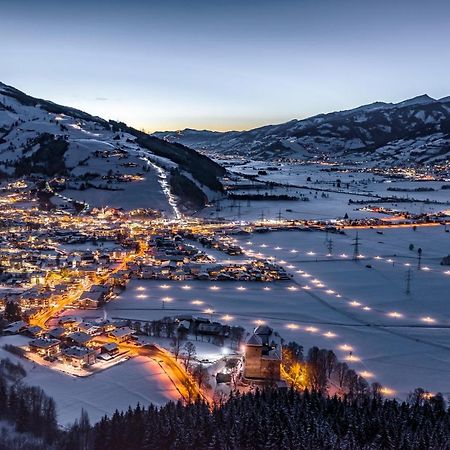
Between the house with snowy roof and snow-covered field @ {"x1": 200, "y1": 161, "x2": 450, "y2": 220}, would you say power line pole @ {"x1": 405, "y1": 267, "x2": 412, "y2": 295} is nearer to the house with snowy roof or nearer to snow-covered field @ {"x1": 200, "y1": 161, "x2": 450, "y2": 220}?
the house with snowy roof

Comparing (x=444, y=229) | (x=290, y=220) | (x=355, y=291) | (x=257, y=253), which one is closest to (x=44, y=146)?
(x=290, y=220)

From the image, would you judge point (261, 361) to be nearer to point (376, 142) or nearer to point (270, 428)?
point (270, 428)

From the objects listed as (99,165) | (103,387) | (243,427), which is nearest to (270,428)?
(243,427)

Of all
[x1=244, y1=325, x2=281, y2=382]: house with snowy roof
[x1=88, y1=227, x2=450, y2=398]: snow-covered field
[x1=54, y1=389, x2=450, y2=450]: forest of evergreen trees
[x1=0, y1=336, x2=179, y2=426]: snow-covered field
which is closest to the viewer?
[x1=54, y1=389, x2=450, y2=450]: forest of evergreen trees

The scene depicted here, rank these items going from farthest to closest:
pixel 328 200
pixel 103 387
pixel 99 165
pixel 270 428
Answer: pixel 328 200 < pixel 99 165 < pixel 103 387 < pixel 270 428

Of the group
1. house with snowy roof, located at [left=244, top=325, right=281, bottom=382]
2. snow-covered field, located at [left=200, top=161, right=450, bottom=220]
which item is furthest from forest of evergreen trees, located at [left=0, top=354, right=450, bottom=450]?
snow-covered field, located at [left=200, top=161, right=450, bottom=220]

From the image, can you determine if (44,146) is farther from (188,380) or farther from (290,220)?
(188,380)

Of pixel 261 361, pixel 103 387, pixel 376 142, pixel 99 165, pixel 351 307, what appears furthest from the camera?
pixel 376 142
